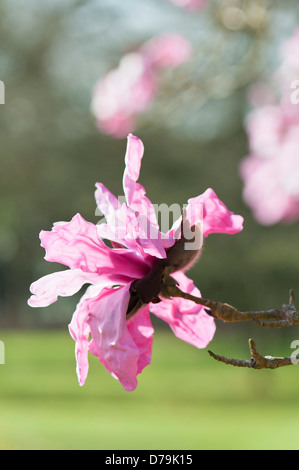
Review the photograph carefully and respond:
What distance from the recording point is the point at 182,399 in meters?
4.96

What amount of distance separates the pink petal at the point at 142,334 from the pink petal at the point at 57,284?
0.03 meters

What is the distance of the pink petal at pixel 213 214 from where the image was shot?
405mm

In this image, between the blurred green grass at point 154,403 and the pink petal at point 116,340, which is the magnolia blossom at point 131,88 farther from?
the blurred green grass at point 154,403

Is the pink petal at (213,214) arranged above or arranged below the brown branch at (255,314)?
above

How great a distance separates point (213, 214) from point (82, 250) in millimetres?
76

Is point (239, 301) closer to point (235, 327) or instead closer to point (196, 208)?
point (235, 327)

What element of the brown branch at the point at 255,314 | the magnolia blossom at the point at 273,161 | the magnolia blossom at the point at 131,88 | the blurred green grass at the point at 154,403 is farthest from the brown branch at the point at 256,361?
the blurred green grass at the point at 154,403

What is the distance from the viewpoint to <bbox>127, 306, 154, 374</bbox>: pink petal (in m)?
0.41

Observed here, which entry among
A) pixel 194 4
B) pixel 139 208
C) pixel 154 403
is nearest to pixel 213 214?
pixel 139 208

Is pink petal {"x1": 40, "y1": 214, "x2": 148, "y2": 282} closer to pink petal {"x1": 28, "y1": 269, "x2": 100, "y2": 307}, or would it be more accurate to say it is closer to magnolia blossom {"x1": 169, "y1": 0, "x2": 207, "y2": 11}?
pink petal {"x1": 28, "y1": 269, "x2": 100, "y2": 307}

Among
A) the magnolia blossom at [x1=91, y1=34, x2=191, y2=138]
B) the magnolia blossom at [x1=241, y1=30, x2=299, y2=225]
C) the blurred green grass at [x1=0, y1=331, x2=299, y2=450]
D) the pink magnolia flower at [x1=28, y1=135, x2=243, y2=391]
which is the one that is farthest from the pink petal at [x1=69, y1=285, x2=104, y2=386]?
the blurred green grass at [x1=0, y1=331, x2=299, y2=450]

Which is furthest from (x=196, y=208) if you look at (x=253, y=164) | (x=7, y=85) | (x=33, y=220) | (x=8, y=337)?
(x=8, y=337)

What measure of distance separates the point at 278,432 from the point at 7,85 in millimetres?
2770

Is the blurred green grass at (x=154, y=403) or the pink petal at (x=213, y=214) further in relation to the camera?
the blurred green grass at (x=154, y=403)
